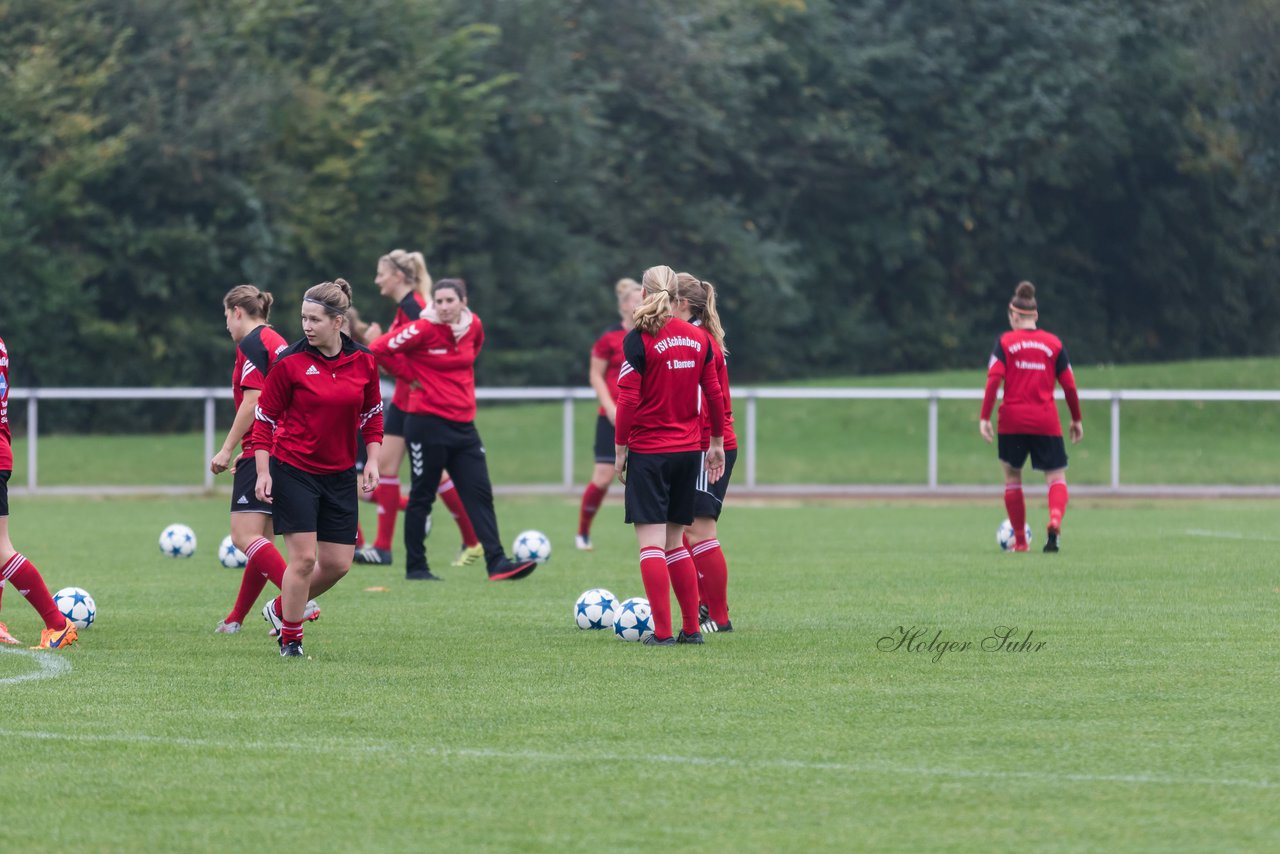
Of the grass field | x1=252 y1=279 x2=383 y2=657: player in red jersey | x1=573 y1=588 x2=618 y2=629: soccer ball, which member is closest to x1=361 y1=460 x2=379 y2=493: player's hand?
x1=252 y1=279 x2=383 y2=657: player in red jersey

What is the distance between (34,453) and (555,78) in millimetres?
18402

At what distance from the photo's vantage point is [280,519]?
8.91 m

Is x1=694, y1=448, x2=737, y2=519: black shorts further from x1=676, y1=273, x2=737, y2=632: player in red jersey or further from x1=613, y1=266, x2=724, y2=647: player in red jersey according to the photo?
x1=613, y1=266, x2=724, y2=647: player in red jersey

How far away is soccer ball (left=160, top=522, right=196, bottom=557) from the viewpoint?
50.1ft

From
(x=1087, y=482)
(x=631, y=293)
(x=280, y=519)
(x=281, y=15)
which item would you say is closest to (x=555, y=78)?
(x=281, y=15)

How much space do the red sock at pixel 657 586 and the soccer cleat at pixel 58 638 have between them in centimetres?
283

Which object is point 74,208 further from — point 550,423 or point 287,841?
point 287,841

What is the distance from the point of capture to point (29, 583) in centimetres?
929

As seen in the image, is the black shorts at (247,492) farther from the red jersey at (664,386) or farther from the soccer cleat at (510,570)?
the soccer cleat at (510,570)

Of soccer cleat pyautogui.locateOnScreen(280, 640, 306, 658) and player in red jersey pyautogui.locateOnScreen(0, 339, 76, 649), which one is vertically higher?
player in red jersey pyautogui.locateOnScreen(0, 339, 76, 649)

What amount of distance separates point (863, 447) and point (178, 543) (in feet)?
54.2

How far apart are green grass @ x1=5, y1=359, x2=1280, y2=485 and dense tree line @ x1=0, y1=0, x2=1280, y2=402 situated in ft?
17.3

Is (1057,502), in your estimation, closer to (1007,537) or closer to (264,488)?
(1007,537)

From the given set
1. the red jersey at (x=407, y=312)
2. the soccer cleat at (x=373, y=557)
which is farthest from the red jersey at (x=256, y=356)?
the soccer cleat at (x=373, y=557)
